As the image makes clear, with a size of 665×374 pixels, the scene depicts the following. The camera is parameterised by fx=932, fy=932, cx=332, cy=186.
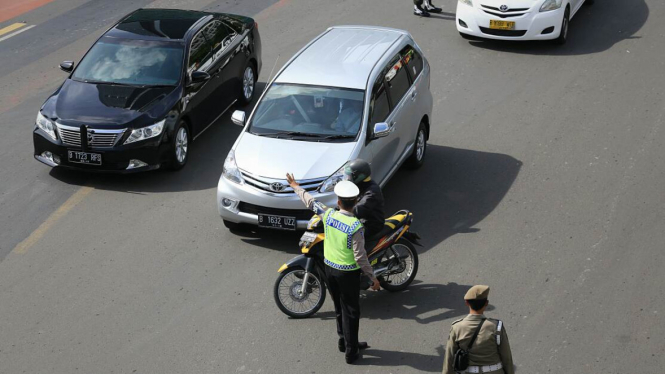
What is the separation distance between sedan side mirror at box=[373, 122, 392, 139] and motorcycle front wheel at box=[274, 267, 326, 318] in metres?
2.50

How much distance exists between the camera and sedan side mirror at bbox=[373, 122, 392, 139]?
11148 millimetres

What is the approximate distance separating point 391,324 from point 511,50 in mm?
9819

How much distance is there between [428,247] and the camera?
1087 cm

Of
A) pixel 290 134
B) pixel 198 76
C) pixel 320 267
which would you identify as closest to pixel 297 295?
pixel 320 267

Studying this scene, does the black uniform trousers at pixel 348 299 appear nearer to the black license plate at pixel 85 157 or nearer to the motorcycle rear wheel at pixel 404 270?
the motorcycle rear wheel at pixel 404 270

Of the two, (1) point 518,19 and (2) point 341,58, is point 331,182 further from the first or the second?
(1) point 518,19

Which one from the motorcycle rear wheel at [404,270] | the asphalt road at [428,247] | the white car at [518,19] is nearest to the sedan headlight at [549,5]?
the white car at [518,19]

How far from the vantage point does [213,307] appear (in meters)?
9.67

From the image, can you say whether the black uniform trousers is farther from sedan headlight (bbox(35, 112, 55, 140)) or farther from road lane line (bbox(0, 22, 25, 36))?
road lane line (bbox(0, 22, 25, 36))

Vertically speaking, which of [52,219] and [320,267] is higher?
[320,267]

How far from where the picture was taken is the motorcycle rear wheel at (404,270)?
9797 millimetres

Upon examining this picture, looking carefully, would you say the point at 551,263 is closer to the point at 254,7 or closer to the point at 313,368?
the point at 313,368

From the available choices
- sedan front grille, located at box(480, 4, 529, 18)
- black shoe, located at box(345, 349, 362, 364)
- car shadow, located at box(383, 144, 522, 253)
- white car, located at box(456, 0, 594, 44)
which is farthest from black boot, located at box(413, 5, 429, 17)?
black shoe, located at box(345, 349, 362, 364)

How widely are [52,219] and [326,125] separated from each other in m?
3.65
